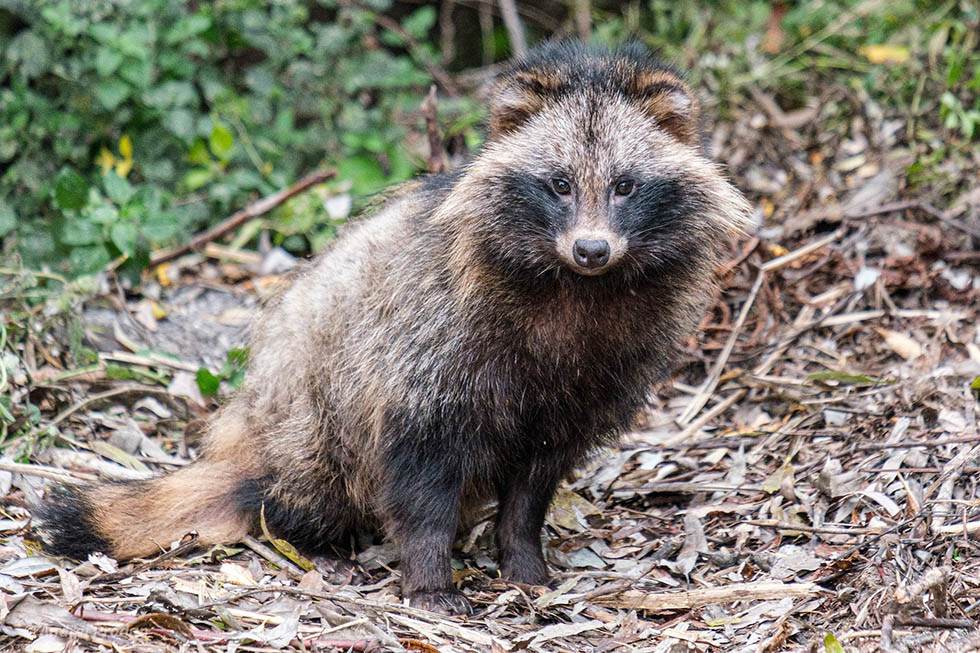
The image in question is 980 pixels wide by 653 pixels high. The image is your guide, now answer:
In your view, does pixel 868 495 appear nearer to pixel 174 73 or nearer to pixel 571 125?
pixel 571 125

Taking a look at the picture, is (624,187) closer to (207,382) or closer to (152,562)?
(152,562)

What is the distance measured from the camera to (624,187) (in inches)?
210

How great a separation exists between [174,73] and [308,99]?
1127mm

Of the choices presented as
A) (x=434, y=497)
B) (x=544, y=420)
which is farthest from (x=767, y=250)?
(x=434, y=497)

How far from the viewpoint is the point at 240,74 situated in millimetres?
10102

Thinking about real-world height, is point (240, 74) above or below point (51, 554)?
above

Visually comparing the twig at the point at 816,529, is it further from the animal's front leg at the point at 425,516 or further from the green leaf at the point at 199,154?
the green leaf at the point at 199,154

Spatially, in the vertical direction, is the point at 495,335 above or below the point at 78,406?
above

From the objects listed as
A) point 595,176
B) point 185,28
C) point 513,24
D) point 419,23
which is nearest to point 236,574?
point 595,176

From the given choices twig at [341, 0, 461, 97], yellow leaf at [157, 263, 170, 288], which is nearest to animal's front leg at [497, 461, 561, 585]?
yellow leaf at [157, 263, 170, 288]

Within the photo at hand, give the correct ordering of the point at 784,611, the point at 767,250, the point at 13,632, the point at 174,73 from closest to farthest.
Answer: the point at 13,632
the point at 784,611
the point at 767,250
the point at 174,73

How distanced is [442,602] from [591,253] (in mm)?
1908

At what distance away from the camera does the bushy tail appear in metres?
5.86

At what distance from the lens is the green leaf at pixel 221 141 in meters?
9.21
